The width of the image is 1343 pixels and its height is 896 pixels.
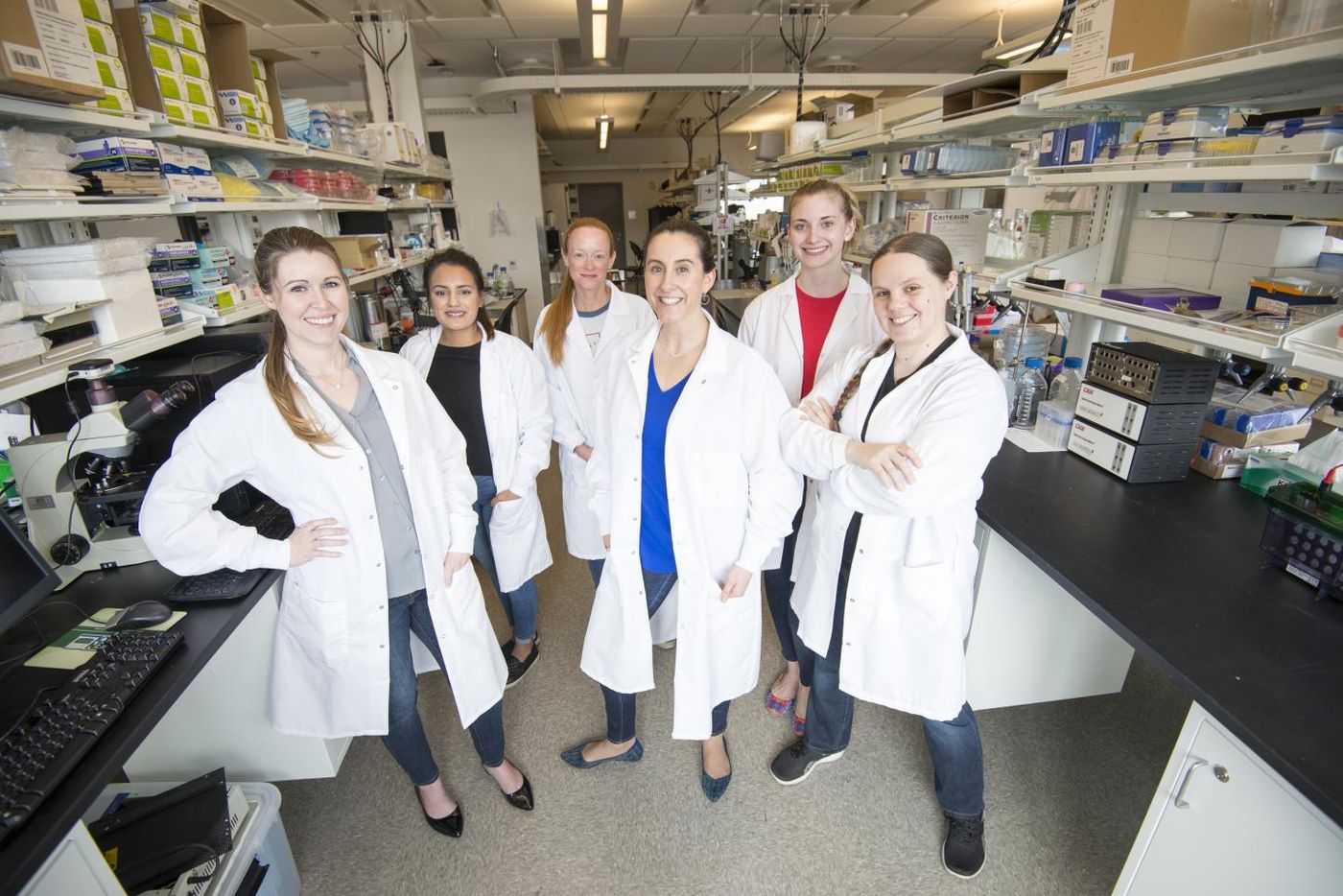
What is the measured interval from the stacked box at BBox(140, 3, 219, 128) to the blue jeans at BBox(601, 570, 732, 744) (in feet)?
6.37

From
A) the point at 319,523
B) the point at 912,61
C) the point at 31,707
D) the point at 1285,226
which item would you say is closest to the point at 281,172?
the point at 319,523

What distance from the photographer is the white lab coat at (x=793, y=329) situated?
6.47ft

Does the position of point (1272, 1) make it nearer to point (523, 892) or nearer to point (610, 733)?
point (610, 733)

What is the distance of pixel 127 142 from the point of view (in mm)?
1653

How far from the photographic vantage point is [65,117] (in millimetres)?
1469

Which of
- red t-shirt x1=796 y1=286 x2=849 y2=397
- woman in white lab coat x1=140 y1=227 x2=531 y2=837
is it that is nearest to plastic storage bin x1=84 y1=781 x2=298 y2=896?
woman in white lab coat x1=140 y1=227 x2=531 y2=837

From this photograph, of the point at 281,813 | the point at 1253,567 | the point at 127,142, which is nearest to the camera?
the point at 1253,567

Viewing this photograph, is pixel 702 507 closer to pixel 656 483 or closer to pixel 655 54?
pixel 656 483

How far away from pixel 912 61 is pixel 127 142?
748cm

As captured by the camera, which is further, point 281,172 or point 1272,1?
point 281,172

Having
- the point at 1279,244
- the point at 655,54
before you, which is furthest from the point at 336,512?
the point at 655,54

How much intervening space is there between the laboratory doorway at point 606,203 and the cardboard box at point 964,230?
42.7 feet

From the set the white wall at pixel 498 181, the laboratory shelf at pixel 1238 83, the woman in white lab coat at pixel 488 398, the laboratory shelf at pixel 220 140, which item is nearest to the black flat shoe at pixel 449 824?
the woman in white lab coat at pixel 488 398

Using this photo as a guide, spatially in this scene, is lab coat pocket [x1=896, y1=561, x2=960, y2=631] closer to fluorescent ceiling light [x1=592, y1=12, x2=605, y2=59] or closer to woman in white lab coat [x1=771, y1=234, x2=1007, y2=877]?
woman in white lab coat [x1=771, y1=234, x2=1007, y2=877]
